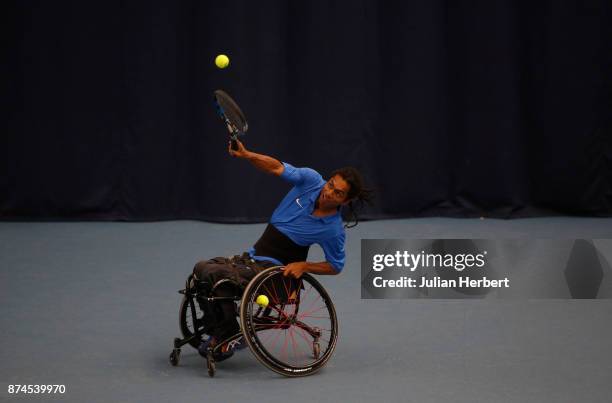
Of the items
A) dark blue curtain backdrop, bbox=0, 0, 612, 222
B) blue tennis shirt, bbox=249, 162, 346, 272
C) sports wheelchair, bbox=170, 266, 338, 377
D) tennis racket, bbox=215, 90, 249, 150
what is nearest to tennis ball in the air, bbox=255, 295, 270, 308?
sports wheelchair, bbox=170, 266, 338, 377

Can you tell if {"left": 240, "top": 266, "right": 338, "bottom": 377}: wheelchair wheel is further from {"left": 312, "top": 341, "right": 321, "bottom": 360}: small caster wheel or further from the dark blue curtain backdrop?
the dark blue curtain backdrop

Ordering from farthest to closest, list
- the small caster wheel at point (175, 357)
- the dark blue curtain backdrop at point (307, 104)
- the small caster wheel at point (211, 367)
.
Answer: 1. the dark blue curtain backdrop at point (307, 104)
2. the small caster wheel at point (175, 357)
3. the small caster wheel at point (211, 367)

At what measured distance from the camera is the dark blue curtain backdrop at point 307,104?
315 inches

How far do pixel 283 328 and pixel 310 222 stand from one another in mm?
487

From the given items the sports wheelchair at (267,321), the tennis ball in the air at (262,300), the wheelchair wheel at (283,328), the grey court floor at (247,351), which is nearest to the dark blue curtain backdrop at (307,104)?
the grey court floor at (247,351)

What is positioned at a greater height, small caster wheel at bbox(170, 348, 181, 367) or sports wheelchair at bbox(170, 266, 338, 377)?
sports wheelchair at bbox(170, 266, 338, 377)

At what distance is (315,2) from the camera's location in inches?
318

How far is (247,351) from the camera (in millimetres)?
4766

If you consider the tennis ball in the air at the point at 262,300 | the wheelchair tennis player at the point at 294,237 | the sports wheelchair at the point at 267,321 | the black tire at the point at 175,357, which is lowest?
the black tire at the point at 175,357

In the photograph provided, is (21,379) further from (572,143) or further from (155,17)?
(572,143)

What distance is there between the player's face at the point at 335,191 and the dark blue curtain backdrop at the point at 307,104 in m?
3.76

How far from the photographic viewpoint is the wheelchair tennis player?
14.1 ft

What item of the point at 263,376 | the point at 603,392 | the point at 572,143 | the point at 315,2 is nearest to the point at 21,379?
the point at 263,376

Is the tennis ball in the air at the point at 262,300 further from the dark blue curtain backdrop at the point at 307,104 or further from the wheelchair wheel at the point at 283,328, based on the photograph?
the dark blue curtain backdrop at the point at 307,104
